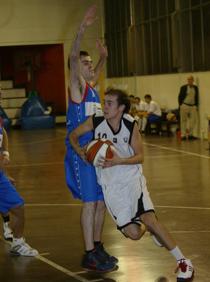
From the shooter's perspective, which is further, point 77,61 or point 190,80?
point 190,80

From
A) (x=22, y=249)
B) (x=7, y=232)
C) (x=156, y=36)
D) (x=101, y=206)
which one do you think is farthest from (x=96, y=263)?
(x=156, y=36)

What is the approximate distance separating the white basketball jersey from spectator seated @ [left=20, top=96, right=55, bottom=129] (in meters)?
23.9

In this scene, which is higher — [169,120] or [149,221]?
[149,221]

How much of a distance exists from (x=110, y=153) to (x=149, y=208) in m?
0.57

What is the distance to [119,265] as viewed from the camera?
6.79 metres

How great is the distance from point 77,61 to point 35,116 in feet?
78.4

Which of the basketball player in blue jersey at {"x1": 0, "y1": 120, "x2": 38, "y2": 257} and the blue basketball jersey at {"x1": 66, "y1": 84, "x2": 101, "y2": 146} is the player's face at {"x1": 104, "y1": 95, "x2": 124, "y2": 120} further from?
the basketball player in blue jersey at {"x1": 0, "y1": 120, "x2": 38, "y2": 257}

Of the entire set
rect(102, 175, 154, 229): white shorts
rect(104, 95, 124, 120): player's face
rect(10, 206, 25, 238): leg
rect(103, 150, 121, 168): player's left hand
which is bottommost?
rect(10, 206, 25, 238): leg

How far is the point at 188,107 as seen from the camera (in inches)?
861

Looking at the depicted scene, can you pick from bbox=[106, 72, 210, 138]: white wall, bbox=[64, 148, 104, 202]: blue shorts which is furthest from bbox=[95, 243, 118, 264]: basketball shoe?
bbox=[106, 72, 210, 138]: white wall

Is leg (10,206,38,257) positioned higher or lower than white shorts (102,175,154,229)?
lower

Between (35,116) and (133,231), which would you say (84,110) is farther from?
(35,116)

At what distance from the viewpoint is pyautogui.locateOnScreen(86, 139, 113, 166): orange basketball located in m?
6.06

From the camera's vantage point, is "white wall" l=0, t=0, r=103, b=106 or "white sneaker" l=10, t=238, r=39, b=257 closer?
"white sneaker" l=10, t=238, r=39, b=257
